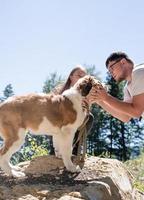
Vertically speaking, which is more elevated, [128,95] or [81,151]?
[128,95]

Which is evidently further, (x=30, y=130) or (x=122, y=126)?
(x=122, y=126)

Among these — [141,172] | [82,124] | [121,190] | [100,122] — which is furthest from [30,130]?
[100,122]

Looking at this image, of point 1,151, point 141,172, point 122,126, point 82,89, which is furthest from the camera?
point 122,126

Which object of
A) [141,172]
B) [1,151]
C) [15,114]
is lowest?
[141,172]

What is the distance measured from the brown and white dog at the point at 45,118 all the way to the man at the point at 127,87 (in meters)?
0.30

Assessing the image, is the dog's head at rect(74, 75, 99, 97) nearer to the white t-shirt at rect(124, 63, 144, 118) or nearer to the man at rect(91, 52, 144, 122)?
the man at rect(91, 52, 144, 122)

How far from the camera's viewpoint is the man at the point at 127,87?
6.08 m

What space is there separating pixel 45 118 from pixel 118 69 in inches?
50.7

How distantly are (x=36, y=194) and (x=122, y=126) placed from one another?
36643mm

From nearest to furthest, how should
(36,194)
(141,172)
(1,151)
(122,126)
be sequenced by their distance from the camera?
1. (36,194)
2. (1,151)
3. (141,172)
4. (122,126)

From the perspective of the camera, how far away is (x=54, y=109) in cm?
641

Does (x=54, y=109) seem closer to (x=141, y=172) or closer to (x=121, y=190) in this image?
(x=121, y=190)

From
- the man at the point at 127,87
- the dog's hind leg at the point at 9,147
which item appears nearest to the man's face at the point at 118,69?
the man at the point at 127,87

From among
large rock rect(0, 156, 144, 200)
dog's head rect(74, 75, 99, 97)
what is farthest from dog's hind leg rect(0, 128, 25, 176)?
dog's head rect(74, 75, 99, 97)
